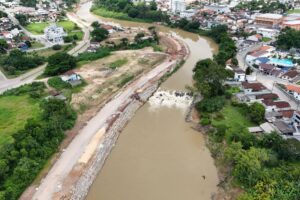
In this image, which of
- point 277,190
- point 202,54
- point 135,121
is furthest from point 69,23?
point 277,190

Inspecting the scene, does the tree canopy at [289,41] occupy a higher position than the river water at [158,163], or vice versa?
the tree canopy at [289,41]

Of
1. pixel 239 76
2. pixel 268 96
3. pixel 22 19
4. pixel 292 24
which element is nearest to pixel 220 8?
pixel 292 24

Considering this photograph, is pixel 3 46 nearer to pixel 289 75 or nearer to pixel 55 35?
pixel 55 35

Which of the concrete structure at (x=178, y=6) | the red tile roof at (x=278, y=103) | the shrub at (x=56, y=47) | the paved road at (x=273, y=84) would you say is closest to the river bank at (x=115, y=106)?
the paved road at (x=273, y=84)

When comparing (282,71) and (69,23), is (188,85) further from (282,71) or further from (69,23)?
(69,23)

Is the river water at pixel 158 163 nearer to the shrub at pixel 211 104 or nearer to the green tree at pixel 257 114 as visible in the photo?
the shrub at pixel 211 104

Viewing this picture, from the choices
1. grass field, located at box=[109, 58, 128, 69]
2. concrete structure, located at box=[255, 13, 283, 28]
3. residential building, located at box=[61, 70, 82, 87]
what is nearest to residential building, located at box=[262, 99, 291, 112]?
grass field, located at box=[109, 58, 128, 69]
